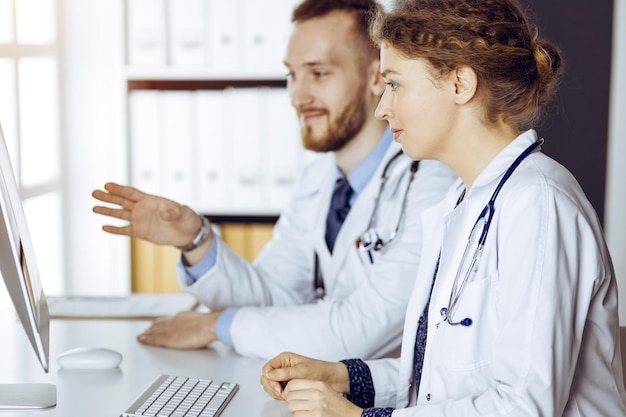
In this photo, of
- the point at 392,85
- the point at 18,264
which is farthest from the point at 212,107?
the point at 18,264

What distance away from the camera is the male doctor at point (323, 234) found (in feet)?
5.65

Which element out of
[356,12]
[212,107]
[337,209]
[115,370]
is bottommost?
[115,370]

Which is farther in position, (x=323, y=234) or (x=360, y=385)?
(x=323, y=234)

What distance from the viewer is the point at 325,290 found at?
6.77 ft

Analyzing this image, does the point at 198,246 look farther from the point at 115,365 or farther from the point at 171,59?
the point at 171,59

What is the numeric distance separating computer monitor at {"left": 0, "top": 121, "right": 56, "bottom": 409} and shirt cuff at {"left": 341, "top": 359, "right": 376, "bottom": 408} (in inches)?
18.8

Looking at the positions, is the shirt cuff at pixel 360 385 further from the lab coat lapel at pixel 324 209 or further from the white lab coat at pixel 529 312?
the lab coat lapel at pixel 324 209

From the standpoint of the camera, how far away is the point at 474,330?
48.1 inches

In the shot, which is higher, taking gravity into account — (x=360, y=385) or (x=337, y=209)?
(x=337, y=209)

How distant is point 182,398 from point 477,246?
51cm

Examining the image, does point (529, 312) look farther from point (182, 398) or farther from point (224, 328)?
point (224, 328)

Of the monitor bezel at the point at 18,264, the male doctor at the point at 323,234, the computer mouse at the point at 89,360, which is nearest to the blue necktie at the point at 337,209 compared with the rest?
the male doctor at the point at 323,234

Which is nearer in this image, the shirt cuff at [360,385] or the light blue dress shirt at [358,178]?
the shirt cuff at [360,385]

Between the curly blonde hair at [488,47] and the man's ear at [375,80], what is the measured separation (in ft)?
2.34
